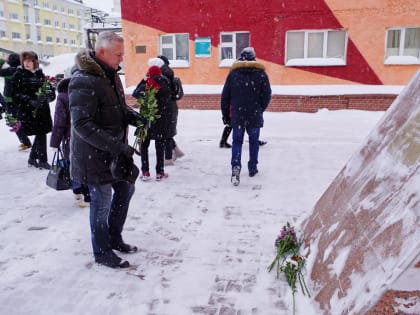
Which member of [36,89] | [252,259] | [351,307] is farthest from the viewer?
[36,89]

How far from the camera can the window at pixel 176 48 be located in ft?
47.3

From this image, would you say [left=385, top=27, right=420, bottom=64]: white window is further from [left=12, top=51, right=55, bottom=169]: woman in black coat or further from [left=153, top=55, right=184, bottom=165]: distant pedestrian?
[left=12, top=51, right=55, bottom=169]: woman in black coat

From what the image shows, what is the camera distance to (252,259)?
134 inches

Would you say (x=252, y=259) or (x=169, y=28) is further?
(x=169, y=28)

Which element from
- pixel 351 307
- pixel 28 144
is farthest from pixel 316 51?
pixel 351 307

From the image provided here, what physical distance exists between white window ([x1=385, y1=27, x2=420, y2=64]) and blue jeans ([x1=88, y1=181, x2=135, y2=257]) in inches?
472

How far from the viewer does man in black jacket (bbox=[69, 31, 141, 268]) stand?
277 cm

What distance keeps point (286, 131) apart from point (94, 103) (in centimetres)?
727

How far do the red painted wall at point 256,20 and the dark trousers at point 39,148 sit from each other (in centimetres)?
900

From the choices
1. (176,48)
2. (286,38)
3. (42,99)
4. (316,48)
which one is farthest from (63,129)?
(316,48)

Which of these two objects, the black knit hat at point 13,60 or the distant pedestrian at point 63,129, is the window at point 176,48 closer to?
the black knit hat at point 13,60

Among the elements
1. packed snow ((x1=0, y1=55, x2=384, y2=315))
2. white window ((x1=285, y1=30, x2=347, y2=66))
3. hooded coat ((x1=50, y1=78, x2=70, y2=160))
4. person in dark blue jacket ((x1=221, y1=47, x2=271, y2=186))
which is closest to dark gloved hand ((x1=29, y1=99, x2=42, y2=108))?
packed snow ((x1=0, y1=55, x2=384, y2=315))

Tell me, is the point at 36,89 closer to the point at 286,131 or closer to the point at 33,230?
the point at 33,230

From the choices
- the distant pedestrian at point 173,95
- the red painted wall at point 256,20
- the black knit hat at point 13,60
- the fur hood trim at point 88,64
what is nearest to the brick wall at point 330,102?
the red painted wall at point 256,20
